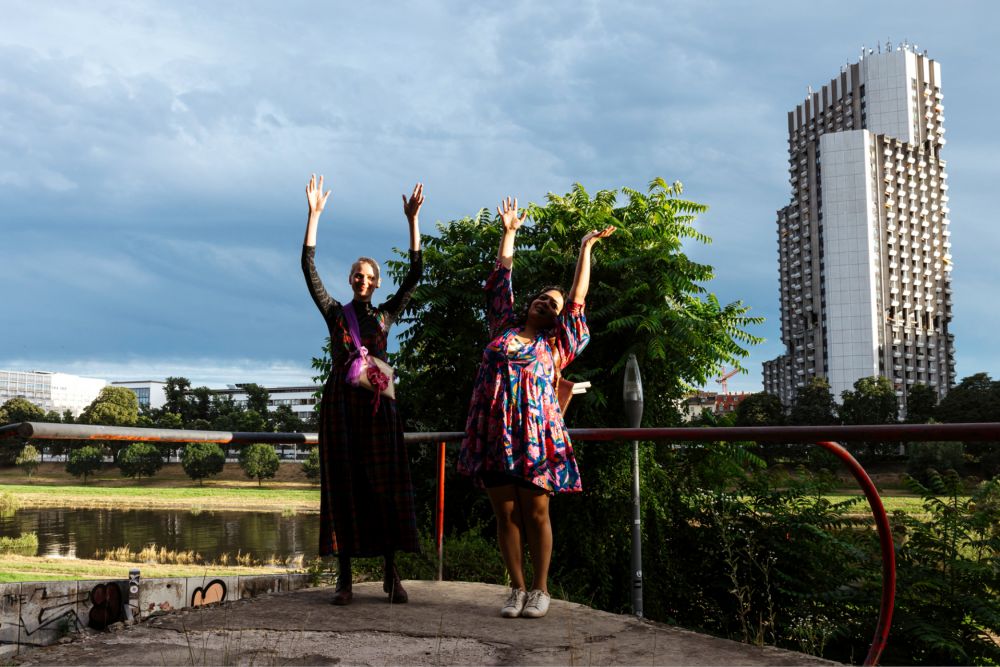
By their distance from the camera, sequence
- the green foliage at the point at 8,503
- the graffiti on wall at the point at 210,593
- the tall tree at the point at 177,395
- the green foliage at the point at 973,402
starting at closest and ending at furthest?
the graffiti on wall at the point at 210,593, the green foliage at the point at 973,402, the green foliage at the point at 8,503, the tall tree at the point at 177,395

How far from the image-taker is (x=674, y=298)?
33.2ft

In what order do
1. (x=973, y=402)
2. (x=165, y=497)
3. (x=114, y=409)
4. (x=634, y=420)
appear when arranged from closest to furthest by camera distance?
(x=634, y=420)
(x=973, y=402)
(x=165, y=497)
(x=114, y=409)

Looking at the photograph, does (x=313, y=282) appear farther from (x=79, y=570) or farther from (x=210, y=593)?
(x=79, y=570)

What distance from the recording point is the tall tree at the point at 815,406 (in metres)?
64.2

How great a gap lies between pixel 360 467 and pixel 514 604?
3.01ft

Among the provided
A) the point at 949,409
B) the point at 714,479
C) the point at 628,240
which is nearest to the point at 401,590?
the point at 714,479

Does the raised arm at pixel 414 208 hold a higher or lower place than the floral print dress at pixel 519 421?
higher

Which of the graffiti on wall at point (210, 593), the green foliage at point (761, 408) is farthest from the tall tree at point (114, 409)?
the graffiti on wall at point (210, 593)

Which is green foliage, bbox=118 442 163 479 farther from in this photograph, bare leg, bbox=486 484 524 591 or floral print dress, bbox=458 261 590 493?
floral print dress, bbox=458 261 590 493

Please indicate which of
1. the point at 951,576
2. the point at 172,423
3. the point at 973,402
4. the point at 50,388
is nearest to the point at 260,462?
the point at 172,423

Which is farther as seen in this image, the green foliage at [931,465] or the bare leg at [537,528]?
the green foliage at [931,465]

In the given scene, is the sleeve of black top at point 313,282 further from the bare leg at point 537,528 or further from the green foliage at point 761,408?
the green foliage at point 761,408

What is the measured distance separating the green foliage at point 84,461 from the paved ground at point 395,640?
61695 millimetres

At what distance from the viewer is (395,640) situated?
3000 millimetres
